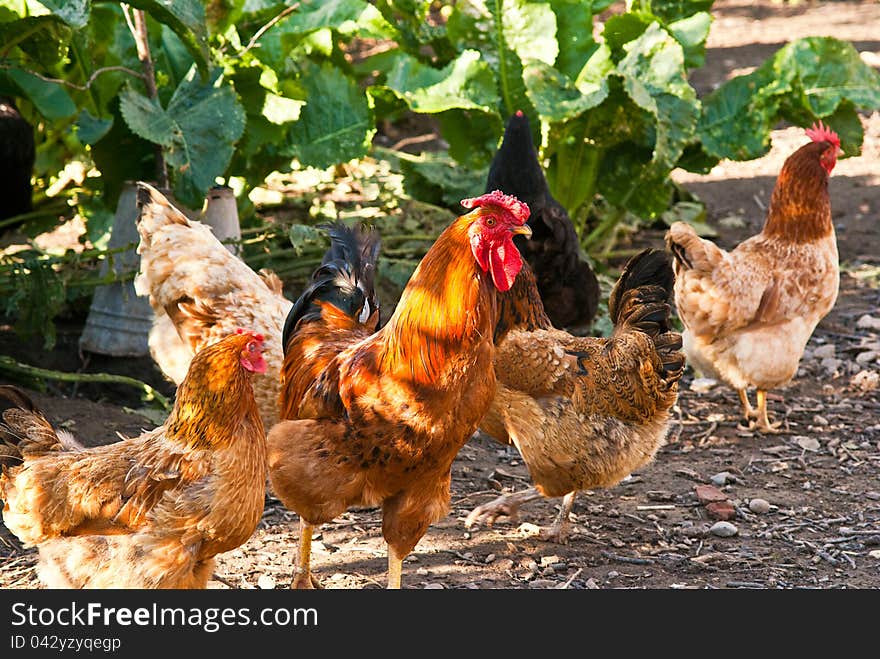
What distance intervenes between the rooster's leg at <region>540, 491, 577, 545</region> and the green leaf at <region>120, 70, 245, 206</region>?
264 cm

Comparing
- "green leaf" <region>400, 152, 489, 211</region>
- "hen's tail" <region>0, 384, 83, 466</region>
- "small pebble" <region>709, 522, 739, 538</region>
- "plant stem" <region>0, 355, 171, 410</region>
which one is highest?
"green leaf" <region>400, 152, 489, 211</region>

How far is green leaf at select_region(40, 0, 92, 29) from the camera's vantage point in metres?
5.14

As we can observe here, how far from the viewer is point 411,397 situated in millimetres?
3834

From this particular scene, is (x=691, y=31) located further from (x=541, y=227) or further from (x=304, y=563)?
(x=304, y=563)

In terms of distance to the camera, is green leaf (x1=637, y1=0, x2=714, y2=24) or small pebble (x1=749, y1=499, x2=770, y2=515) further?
green leaf (x1=637, y1=0, x2=714, y2=24)

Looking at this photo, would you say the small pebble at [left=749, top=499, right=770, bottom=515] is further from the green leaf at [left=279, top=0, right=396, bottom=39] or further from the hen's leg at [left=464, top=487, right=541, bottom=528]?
the green leaf at [left=279, top=0, right=396, bottom=39]

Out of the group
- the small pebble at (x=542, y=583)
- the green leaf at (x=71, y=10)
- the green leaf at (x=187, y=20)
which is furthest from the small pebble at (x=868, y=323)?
the green leaf at (x=71, y=10)

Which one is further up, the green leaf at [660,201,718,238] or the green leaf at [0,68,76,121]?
the green leaf at [0,68,76,121]

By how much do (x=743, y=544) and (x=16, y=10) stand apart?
4.58 metres

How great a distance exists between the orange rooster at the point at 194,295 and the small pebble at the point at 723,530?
7.25 feet

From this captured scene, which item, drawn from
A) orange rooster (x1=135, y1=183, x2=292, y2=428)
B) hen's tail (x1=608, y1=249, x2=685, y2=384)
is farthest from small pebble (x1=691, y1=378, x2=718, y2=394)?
orange rooster (x1=135, y1=183, x2=292, y2=428)

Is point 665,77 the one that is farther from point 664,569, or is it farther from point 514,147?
point 664,569

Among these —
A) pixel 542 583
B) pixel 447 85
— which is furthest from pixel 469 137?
pixel 542 583

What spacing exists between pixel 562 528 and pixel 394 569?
1.16 m
